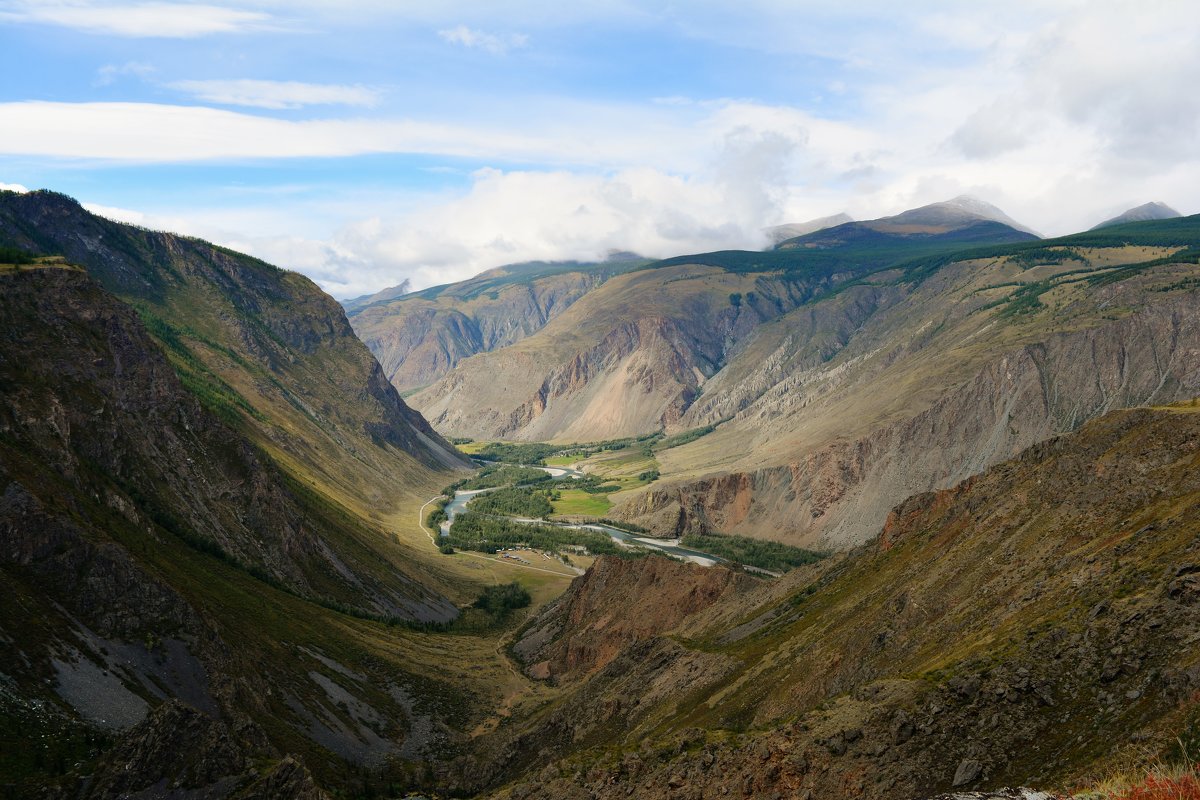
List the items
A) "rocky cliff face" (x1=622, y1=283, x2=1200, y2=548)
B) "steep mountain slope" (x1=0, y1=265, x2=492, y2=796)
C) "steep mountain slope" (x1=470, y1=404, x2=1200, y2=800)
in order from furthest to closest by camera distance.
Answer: "rocky cliff face" (x1=622, y1=283, x2=1200, y2=548), "steep mountain slope" (x1=0, y1=265, x2=492, y2=796), "steep mountain slope" (x1=470, y1=404, x2=1200, y2=800)

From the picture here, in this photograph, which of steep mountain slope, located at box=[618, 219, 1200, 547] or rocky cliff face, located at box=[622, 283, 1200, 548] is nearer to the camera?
rocky cliff face, located at box=[622, 283, 1200, 548]

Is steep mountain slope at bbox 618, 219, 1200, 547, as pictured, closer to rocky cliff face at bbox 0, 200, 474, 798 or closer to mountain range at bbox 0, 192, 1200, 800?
mountain range at bbox 0, 192, 1200, 800

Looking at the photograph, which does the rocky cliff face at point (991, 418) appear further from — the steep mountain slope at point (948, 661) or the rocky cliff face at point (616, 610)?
the steep mountain slope at point (948, 661)

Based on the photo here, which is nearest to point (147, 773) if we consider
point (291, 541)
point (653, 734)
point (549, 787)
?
point (549, 787)

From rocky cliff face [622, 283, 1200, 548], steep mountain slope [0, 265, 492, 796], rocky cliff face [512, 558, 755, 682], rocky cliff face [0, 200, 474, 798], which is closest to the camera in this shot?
rocky cliff face [0, 200, 474, 798]

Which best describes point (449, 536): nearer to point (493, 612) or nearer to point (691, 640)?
point (493, 612)

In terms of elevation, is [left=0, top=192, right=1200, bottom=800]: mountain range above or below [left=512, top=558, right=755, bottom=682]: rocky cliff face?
→ above

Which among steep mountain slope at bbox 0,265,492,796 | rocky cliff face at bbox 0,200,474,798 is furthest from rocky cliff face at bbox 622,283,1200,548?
steep mountain slope at bbox 0,265,492,796

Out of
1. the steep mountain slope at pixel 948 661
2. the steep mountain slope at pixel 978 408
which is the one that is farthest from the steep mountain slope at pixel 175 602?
the steep mountain slope at pixel 978 408
